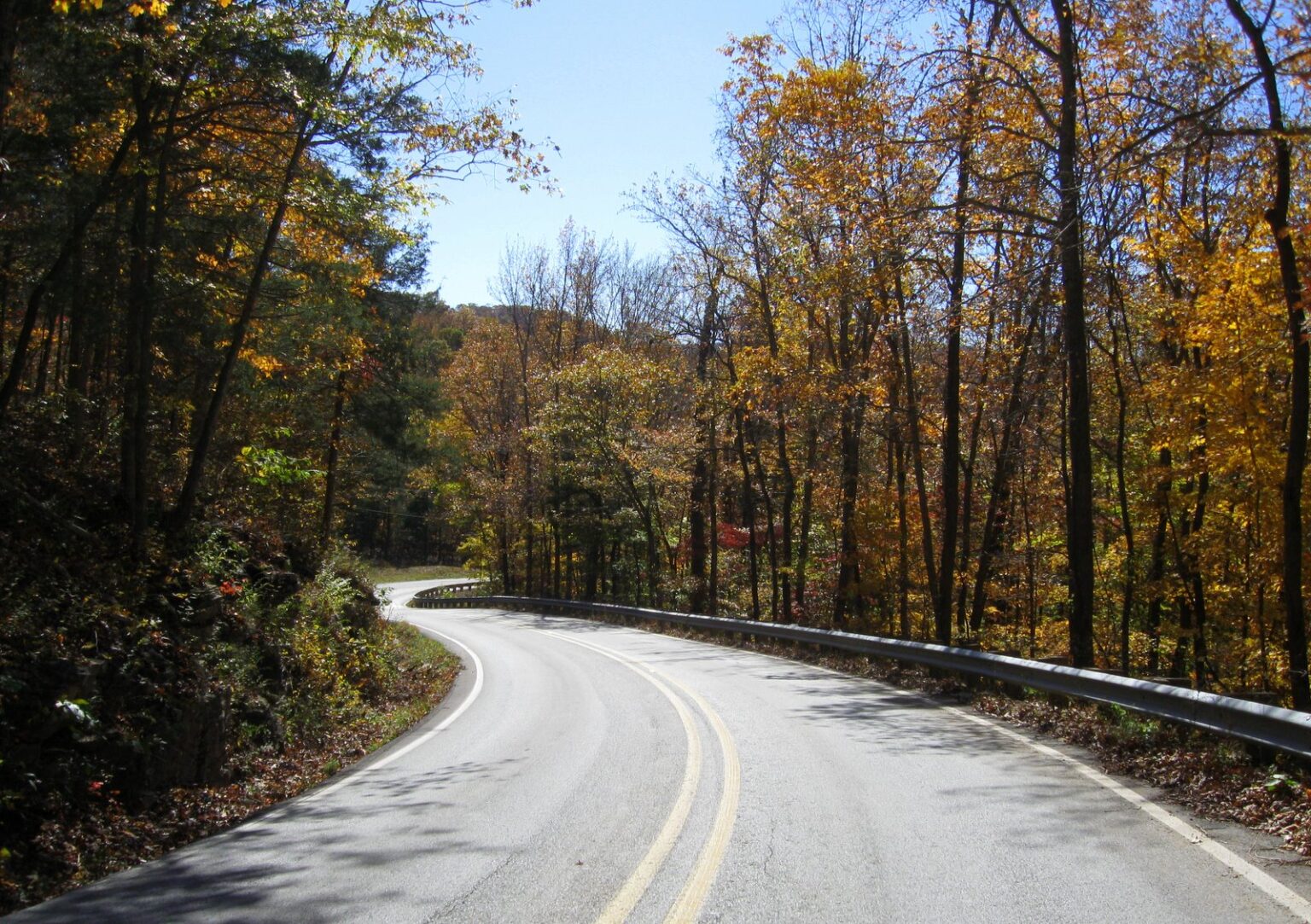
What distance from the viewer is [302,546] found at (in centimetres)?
1616

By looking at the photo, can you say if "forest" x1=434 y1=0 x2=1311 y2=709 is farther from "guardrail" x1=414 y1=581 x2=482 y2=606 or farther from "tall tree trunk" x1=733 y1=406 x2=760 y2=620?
"guardrail" x1=414 y1=581 x2=482 y2=606

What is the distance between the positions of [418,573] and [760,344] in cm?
4560

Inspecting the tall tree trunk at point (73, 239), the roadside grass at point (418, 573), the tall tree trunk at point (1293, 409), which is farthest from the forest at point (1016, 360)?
the roadside grass at point (418, 573)

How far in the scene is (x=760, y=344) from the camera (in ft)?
90.2

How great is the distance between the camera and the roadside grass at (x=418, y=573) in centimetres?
6300

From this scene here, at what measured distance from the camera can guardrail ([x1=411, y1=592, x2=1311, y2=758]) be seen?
6688 millimetres

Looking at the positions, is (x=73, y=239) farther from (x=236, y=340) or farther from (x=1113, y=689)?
(x=1113, y=689)

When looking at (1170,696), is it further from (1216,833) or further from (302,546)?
(302,546)

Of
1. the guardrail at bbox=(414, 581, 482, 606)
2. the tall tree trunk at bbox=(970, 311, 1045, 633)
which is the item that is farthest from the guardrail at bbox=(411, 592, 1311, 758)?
the guardrail at bbox=(414, 581, 482, 606)

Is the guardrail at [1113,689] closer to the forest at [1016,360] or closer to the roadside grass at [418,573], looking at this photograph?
the forest at [1016,360]

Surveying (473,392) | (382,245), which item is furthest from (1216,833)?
(473,392)

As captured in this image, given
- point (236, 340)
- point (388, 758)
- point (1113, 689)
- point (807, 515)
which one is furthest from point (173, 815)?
point (807, 515)

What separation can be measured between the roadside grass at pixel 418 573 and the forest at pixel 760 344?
116ft

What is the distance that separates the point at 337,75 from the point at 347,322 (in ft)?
15.1
